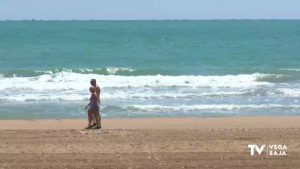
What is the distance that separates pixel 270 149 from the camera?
11.8 m

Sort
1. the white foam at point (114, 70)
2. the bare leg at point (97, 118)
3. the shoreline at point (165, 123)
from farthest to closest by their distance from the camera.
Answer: the white foam at point (114, 70) → the shoreline at point (165, 123) → the bare leg at point (97, 118)

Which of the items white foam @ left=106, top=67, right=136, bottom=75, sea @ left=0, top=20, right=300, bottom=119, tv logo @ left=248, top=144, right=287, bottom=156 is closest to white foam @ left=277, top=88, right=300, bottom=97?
sea @ left=0, top=20, right=300, bottom=119

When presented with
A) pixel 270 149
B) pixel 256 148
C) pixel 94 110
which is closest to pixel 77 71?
pixel 94 110

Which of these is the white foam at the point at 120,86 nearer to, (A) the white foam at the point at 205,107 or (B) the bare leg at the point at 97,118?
(A) the white foam at the point at 205,107

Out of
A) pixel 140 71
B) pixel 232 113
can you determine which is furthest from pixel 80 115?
pixel 140 71

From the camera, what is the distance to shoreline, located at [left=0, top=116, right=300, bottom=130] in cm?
1553

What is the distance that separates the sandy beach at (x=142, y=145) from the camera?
10672mm

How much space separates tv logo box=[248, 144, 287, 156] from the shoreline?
347 centimetres

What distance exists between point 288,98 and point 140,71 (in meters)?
13.7

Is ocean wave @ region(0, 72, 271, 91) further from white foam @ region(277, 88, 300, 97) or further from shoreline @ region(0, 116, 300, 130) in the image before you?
shoreline @ region(0, 116, 300, 130)

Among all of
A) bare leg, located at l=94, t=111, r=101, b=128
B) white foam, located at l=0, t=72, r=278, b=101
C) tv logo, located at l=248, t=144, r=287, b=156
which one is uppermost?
white foam, located at l=0, t=72, r=278, b=101

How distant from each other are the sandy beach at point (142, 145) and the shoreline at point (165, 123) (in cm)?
2

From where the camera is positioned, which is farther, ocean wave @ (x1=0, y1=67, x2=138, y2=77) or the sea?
ocean wave @ (x1=0, y1=67, x2=138, y2=77)

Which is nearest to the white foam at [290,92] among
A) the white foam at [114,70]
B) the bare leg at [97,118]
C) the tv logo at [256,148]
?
the bare leg at [97,118]
